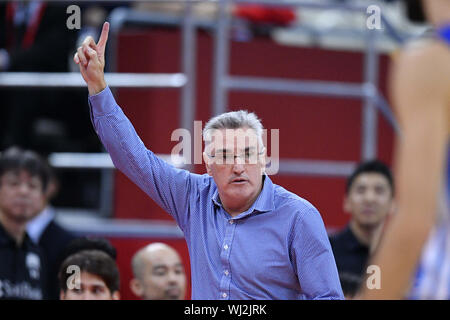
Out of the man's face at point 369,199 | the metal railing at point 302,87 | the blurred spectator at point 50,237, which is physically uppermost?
the metal railing at point 302,87

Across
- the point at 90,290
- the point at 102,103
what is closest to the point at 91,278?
the point at 90,290

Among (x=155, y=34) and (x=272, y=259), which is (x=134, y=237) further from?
(x=272, y=259)

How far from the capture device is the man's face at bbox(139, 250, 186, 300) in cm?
511

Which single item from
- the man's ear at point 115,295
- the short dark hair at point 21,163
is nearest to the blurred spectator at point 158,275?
the man's ear at point 115,295

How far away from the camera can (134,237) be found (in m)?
6.00

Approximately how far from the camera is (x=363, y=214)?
18.7 ft

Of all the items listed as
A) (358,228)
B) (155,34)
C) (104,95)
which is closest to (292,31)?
(155,34)

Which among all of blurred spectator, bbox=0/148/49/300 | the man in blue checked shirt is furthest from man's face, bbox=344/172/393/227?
the man in blue checked shirt

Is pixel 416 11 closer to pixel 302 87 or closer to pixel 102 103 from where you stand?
pixel 302 87

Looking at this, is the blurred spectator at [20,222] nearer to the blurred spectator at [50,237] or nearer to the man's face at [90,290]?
the blurred spectator at [50,237]

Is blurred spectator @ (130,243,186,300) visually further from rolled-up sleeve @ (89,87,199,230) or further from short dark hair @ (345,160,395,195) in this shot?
rolled-up sleeve @ (89,87,199,230)

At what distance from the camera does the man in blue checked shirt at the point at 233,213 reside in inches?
126

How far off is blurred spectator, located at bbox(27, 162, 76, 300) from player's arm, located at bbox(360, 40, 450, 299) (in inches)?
134

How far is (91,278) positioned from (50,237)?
138 centimetres
